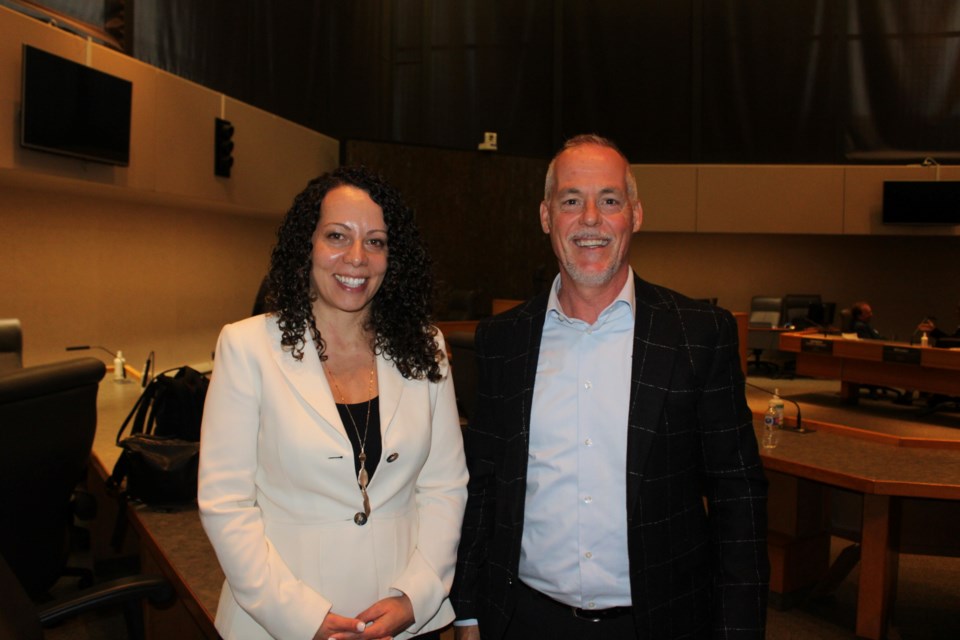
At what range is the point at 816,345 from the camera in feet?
26.2

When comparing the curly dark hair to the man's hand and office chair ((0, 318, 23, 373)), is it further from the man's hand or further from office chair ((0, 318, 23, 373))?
office chair ((0, 318, 23, 373))

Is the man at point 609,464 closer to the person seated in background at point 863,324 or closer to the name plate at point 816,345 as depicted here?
the name plate at point 816,345

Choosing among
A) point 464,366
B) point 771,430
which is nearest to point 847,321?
point 771,430

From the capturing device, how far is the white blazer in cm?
141

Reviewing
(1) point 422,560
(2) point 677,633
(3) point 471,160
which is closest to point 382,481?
(1) point 422,560

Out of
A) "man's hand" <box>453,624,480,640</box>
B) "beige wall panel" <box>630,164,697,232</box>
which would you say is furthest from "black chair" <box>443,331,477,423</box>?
"beige wall panel" <box>630,164,697,232</box>

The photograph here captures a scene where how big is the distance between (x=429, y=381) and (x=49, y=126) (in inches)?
154

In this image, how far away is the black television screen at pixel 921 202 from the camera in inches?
397

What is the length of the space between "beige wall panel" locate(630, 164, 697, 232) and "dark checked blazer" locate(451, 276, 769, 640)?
9.81 metres

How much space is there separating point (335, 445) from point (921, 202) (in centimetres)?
1080

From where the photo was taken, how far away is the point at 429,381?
1.65 meters

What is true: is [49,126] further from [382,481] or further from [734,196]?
[734,196]

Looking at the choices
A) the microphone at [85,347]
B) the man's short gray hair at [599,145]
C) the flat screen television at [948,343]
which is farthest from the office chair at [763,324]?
the man's short gray hair at [599,145]

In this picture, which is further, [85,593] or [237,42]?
[237,42]
